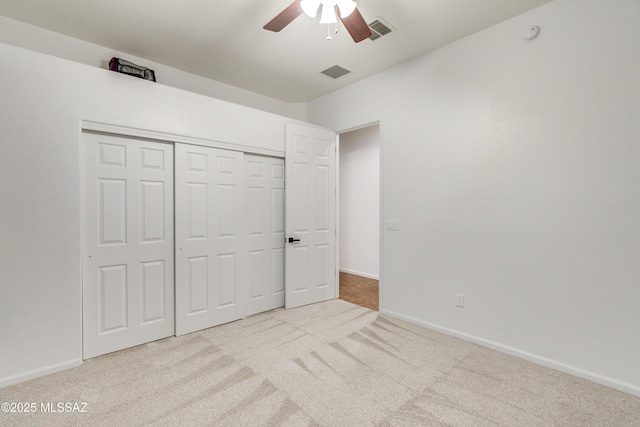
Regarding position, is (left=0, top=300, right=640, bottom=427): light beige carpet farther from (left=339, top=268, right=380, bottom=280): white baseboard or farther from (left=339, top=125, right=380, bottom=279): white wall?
(left=339, top=125, right=380, bottom=279): white wall

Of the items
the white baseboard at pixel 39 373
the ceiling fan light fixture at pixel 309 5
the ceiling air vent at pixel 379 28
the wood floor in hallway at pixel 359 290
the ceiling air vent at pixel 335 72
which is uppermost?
the ceiling air vent at pixel 335 72

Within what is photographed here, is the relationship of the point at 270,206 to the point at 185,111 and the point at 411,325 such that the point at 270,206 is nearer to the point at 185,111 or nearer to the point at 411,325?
the point at 185,111

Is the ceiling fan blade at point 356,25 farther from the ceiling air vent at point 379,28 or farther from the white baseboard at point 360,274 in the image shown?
the white baseboard at point 360,274

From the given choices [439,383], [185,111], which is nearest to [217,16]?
[185,111]

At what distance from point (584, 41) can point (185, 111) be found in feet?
11.4

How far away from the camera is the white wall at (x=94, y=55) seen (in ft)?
8.20

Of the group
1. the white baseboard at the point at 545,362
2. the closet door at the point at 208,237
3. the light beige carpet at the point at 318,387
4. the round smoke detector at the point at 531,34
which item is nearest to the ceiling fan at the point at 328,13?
the round smoke detector at the point at 531,34

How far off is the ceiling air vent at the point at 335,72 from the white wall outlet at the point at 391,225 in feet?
6.29

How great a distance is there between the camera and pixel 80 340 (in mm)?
2312

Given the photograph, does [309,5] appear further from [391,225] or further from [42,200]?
[42,200]

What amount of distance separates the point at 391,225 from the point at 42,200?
326 cm

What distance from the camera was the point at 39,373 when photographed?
84.1 inches

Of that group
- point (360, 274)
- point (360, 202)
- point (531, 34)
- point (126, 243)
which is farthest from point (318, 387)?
point (360, 202)

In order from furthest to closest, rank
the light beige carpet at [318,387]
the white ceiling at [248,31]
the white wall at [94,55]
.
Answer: the white wall at [94,55] → the white ceiling at [248,31] → the light beige carpet at [318,387]
